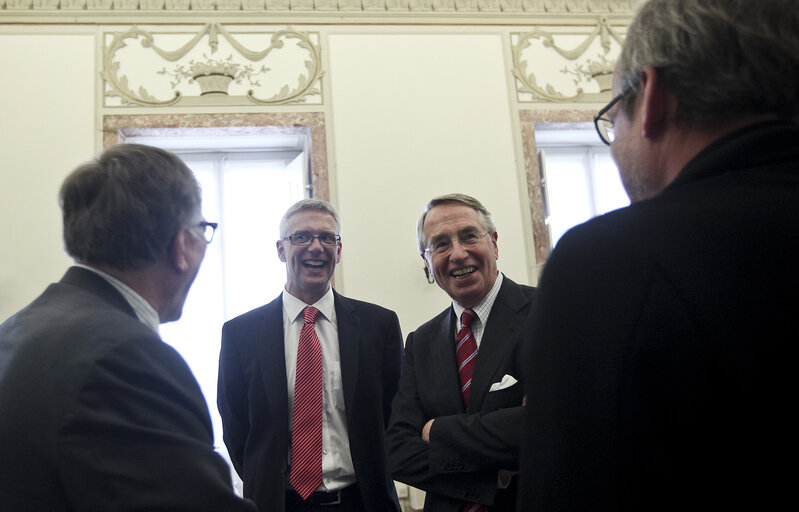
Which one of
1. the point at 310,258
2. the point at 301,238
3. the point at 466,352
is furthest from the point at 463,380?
the point at 301,238

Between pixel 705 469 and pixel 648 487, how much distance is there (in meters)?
0.06

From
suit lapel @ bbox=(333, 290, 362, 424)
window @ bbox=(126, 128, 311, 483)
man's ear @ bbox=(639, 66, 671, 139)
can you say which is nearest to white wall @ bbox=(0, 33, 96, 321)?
window @ bbox=(126, 128, 311, 483)

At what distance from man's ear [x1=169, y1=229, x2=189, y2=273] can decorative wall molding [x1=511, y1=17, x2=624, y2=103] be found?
4349mm

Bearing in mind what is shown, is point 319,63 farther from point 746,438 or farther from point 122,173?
point 746,438

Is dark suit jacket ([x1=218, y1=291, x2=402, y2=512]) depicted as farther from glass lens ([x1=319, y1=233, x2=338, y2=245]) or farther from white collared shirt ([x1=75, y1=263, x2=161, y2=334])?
white collared shirt ([x1=75, y1=263, x2=161, y2=334])

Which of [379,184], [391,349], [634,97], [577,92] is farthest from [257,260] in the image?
[634,97]

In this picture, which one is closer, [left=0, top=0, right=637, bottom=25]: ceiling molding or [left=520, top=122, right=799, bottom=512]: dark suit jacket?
[left=520, top=122, right=799, bottom=512]: dark suit jacket

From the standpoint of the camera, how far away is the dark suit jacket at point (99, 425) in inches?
51.2

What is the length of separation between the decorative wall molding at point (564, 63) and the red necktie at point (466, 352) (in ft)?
11.2

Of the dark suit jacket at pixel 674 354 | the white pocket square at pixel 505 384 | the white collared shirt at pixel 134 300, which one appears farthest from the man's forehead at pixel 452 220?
the dark suit jacket at pixel 674 354

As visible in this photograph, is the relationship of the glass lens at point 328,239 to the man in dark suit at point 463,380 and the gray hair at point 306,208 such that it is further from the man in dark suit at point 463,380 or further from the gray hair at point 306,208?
the man in dark suit at point 463,380

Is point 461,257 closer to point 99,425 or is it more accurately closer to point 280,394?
point 280,394

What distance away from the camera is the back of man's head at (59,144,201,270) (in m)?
1.63

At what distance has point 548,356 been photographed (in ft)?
2.84
